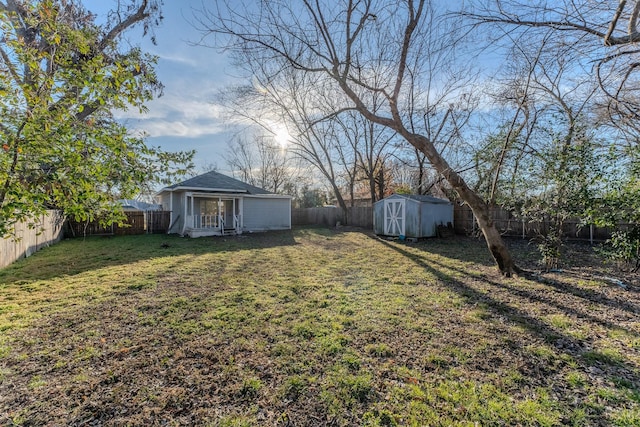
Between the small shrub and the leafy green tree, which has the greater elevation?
the leafy green tree

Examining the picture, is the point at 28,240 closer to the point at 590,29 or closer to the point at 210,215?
the point at 210,215

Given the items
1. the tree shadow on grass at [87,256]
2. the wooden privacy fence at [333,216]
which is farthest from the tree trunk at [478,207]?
the wooden privacy fence at [333,216]

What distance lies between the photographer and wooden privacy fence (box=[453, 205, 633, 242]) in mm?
9805

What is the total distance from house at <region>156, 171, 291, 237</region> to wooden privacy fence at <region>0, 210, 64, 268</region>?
4589 millimetres

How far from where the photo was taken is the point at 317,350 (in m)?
2.99

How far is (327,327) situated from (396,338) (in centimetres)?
86

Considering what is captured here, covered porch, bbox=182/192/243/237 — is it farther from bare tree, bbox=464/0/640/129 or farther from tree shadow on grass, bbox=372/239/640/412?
bare tree, bbox=464/0/640/129

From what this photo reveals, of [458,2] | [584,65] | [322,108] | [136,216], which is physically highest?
[322,108]

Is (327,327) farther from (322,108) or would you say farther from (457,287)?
(322,108)

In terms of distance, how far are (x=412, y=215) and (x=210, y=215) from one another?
33.2 feet

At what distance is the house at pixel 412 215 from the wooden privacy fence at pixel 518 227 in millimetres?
602

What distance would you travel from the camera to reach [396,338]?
3.27 metres

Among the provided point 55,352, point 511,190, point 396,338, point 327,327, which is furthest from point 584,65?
point 55,352

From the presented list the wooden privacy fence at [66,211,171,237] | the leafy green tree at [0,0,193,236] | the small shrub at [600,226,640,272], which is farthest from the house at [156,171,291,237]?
the small shrub at [600,226,640,272]
